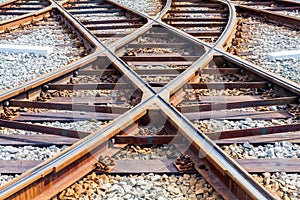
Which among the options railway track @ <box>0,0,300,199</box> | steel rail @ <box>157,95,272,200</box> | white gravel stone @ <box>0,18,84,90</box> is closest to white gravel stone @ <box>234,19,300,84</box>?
railway track @ <box>0,0,300,199</box>

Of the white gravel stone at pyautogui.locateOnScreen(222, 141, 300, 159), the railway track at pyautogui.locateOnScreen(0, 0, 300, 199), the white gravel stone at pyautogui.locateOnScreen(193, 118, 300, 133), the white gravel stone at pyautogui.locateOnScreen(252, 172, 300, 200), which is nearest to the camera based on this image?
the white gravel stone at pyautogui.locateOnScreen(252, 172, 300, 200)

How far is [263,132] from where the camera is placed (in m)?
4.11

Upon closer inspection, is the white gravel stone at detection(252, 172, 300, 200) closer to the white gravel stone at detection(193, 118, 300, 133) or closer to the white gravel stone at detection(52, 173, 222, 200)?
the white gravel stone at detection(52, 173, 222, 200)

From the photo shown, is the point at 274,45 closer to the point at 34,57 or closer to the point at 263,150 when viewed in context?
the point at 34,57

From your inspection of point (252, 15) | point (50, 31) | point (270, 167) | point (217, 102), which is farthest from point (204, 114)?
point (252, 15)

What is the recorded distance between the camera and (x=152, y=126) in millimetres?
4320

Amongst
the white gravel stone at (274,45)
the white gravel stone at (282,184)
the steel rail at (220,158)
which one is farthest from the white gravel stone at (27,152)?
the white gravel stone at (274,45)

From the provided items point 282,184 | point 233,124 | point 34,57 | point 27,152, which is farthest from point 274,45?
point 27,152

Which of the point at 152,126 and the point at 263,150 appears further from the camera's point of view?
the point at 152,126

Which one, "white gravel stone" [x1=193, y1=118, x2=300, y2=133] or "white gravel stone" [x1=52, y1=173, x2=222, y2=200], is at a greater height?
"white gravel stone" [x1=193, y1=118, x2=300, y2=133]

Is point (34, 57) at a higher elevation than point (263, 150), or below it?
higher

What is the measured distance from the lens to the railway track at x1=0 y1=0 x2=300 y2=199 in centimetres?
334

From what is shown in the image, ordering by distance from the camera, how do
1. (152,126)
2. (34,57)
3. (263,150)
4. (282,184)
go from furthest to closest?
(34,57), (152,126), (263,150), (282,184)

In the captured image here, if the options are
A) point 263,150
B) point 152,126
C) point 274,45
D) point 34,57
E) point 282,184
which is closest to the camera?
point 282,184
